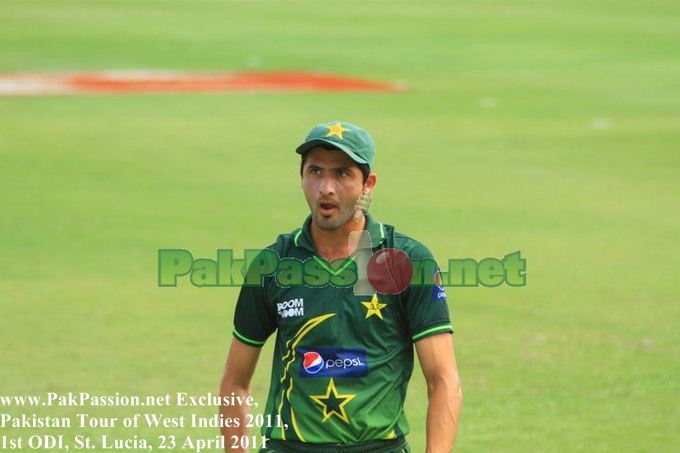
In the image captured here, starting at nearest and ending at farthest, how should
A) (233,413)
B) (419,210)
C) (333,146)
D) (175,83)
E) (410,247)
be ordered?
(333,146)
(410,247)
(233,413)
(419,210)
(175,83)

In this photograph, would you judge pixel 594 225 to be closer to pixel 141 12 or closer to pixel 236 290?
pixel 236 290

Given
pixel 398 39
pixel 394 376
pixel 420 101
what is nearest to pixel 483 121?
pixel 420 101

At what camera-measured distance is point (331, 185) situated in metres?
4.98

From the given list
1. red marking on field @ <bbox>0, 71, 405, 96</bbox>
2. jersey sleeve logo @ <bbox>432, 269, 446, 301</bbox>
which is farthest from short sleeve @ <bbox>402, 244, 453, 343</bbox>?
red marking on field @ <bbox>0, 71, 405, 96</bbox>

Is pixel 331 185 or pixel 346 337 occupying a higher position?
pixel 331 185

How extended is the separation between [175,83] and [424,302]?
25669 mm

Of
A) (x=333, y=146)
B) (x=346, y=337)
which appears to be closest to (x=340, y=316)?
(x=346, y=337)

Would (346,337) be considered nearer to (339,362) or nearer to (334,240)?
(339,362)

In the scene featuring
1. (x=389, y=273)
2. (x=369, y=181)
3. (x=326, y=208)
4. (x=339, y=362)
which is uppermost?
(x=369, y=181)

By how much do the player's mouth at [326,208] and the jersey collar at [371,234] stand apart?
0.56 ft

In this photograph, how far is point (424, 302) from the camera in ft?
16.5

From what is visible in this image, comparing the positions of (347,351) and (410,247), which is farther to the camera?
(410,247)

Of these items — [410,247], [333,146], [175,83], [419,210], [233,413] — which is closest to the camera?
[333,146]

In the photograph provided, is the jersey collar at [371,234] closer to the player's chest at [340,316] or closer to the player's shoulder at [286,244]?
the player's shoulder at [286,244]
